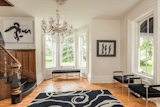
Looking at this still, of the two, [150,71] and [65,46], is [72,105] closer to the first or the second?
[150,71]

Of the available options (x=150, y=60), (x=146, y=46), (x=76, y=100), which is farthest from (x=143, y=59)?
(x=76, y=100)

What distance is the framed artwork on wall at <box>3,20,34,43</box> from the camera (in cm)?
395

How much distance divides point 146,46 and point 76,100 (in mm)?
2784

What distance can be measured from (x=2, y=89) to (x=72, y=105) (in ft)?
7.05

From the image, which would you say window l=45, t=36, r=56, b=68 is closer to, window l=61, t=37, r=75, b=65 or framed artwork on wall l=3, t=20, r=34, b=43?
window l=61, t=37, r=75, b=65

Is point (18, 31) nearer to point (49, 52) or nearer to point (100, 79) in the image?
point (49, 52)

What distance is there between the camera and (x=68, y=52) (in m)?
5.98

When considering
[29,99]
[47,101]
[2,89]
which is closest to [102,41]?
[47,101]

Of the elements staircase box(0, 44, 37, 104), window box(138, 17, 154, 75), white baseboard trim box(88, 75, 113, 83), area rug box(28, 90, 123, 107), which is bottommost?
area rug box(28, 90, 123, 107)

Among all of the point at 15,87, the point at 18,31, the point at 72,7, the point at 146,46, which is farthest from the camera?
the point at 18,31

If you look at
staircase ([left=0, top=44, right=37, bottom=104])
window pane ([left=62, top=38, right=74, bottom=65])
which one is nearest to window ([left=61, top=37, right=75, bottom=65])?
window pane ([left=62, top=38, right=74, bottom=65])

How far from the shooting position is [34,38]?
13.4 ft

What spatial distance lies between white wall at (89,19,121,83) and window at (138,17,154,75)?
1.19 metres

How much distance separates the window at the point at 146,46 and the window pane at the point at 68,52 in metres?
3.80
